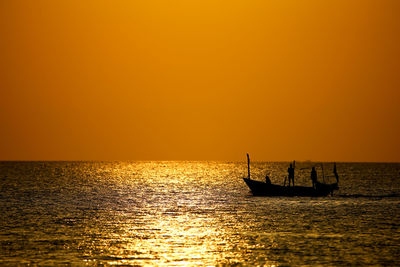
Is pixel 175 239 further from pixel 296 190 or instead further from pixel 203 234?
pixel 296 190

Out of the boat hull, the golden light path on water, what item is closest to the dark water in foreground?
the golden light path on water

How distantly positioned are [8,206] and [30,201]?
9.45 meters

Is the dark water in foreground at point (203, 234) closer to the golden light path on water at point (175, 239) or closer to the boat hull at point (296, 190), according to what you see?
the golden light path on water at point (175, 239)

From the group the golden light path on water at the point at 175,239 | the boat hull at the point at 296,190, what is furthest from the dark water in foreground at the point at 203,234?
the boat hull at the point at 296,190

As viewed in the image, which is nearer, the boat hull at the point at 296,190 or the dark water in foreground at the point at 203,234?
the dark water in foreground at the point at 203,234

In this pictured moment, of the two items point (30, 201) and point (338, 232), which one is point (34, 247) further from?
point (30, 201)

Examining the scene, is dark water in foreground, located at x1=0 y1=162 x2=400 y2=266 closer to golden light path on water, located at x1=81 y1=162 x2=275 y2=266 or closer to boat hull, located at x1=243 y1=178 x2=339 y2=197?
golden light path on water, located at x1=81 y1=162 x2=275 y2=266

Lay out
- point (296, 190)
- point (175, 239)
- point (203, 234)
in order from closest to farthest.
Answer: point (175, 239)
point (203, 234)
point (296, 190)

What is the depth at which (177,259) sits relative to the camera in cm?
3391

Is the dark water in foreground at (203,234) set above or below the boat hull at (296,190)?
below

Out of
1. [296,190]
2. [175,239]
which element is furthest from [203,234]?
[296,190]

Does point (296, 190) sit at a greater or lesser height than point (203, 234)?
greater

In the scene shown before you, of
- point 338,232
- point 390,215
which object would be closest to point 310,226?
point 338,232

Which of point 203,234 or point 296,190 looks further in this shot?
point 296,190
